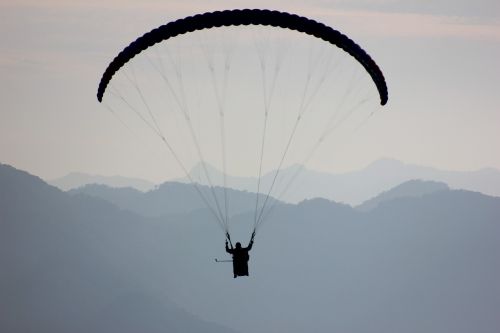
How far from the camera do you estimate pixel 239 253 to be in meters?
30.3

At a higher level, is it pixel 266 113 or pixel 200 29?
pixel 200 29

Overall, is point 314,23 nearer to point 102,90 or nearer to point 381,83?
point 381,83

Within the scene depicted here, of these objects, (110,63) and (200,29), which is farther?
(110,63)

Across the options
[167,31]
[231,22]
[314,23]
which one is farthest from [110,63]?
[314,23]

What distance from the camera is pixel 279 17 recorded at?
91.2ft

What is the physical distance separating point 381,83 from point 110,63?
11.5 metres

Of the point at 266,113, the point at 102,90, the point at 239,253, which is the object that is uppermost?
the point at 102,90

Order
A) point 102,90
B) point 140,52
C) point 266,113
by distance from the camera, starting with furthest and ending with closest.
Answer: point 102,90, point 140,52, point 266,113

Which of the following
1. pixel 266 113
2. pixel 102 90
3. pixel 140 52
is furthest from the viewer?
pixel 102 90

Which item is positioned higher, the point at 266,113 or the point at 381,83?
the point at 381,83

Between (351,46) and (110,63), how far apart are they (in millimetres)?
10079

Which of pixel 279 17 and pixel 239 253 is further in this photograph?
pixel 239 253

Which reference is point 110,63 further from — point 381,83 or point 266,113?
point 381,83

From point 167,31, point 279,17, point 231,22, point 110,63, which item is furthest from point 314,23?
point 110,63
